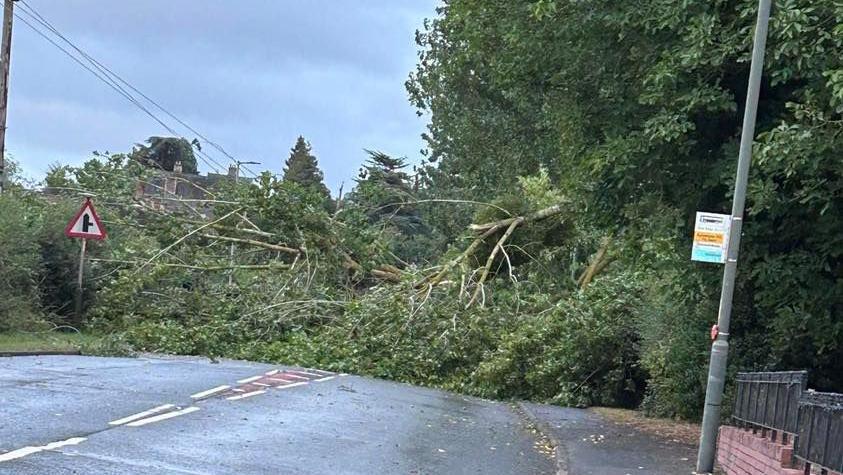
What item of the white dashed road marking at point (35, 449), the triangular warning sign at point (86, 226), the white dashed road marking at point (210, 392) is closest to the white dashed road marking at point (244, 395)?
the white dashed road marking at point (210, 392)

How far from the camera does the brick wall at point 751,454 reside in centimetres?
796

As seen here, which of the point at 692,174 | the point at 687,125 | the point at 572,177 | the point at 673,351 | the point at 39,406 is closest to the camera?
the point at 39,406

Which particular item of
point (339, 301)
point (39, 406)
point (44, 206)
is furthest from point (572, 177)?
point (44, 206)

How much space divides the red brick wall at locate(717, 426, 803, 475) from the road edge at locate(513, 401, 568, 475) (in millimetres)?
1804

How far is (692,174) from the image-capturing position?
12805 millimetres

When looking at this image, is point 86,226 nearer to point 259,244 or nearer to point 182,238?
point 182,238

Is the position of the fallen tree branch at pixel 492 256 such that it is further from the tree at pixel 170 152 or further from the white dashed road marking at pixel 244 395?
the tree at pixel 170 152

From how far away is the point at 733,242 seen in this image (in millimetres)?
10734

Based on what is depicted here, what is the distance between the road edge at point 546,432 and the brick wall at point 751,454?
5.92 ft

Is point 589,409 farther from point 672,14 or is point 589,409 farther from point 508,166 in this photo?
point 672,14

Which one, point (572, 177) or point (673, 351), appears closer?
point (572, 177)

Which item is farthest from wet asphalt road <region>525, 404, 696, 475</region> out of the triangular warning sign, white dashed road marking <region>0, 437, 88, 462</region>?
the triangular warning sign

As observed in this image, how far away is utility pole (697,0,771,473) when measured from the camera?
10.3 m

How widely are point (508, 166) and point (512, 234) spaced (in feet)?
9.46
